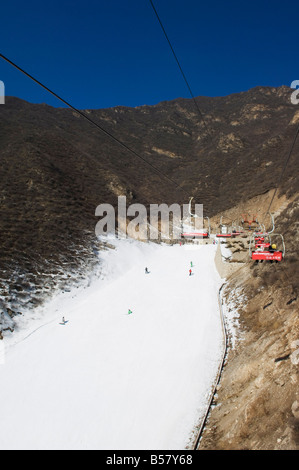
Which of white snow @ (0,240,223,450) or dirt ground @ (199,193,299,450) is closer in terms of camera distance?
dirt ground @ (199,193,299,450)

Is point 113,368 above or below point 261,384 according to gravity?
below

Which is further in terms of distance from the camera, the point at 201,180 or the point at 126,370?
the point at 201,180

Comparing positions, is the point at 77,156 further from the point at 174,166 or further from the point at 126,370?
the point at 126,370

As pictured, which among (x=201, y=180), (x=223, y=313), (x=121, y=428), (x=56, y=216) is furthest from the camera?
(x=201, y=180)

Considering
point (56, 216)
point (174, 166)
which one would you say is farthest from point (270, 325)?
point (174, 166)

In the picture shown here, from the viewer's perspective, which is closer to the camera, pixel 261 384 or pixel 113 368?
pixel 261 384

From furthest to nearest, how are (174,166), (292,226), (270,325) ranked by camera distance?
(174,166), (292,226), (270,325)

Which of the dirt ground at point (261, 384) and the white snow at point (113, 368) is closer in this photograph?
the dirt ground at point (261, 384)
